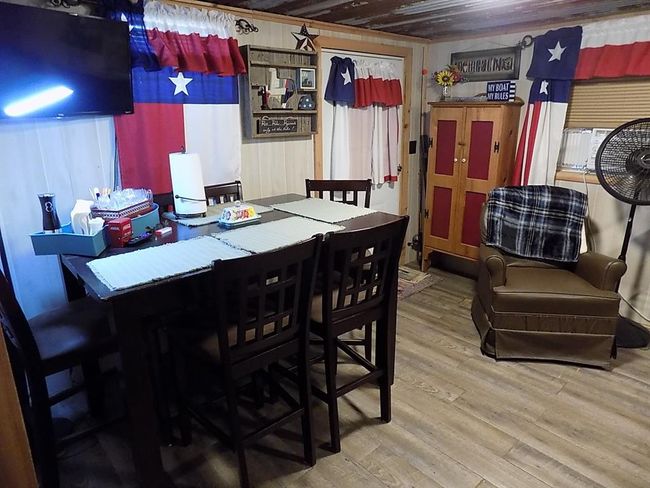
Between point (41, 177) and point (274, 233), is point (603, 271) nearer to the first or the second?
point (274, 233)


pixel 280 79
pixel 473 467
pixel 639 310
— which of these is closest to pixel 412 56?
pixel 280 79

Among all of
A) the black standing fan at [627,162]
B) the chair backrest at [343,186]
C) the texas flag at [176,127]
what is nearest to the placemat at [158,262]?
the texas flag at [176,127]

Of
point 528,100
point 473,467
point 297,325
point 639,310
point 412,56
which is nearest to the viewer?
point 297,325

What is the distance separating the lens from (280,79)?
2.97 metres

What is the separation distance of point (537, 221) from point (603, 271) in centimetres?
55

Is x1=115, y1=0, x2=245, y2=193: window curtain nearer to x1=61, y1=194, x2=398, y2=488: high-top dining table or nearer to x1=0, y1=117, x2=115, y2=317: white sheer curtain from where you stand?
x1=0, y1=117, x2=115, y2=317: white sheer curtain

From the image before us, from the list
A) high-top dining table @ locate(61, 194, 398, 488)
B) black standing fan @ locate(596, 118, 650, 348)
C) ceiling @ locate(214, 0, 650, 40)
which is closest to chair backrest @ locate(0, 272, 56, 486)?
high-top dining table @ locate(61, 194, 398, 488)

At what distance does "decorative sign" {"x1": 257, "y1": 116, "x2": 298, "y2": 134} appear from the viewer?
2.97m

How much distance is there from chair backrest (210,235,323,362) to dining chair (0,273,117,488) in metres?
0.48

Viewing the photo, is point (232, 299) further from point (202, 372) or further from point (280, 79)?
point (280, 79)

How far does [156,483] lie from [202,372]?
0.96 meters

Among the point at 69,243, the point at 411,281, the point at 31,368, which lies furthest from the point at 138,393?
the point at 411,281

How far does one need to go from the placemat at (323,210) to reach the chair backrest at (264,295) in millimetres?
623

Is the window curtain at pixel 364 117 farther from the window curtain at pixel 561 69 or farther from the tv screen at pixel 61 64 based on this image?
the tv screen at pixel 61 64
